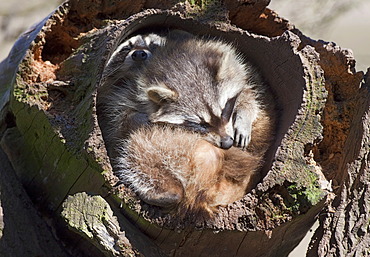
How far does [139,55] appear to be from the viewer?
3.54 meters

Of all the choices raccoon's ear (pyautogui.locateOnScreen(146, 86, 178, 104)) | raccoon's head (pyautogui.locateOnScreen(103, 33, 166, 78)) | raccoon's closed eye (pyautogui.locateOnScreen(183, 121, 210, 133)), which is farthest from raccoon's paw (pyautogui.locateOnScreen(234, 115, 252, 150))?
raccoon's head (pyautogui.locateOnScreen(103, 33, 166, 78))

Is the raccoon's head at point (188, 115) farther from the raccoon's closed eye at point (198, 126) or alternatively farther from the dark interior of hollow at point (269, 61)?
the dark interior of hollow at point (269, 61)

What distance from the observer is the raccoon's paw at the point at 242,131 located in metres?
3.21

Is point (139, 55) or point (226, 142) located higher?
point (139, 55)

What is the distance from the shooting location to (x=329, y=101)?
3141mm

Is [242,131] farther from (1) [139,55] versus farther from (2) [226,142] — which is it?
(1) [139,55]

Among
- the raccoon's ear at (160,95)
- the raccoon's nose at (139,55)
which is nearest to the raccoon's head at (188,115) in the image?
the raccoon's ear at (160,95)

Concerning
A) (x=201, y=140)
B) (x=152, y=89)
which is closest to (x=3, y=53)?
(x=152, y=89)

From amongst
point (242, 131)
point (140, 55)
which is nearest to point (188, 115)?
point (242, 131)

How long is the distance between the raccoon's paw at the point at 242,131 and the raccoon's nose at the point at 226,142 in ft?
0.27

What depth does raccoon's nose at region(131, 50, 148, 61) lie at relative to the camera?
3.51 meters

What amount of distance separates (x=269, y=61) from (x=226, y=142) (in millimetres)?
497

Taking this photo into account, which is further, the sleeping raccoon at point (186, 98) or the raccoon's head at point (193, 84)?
the raccoon's head at point (193, 84)

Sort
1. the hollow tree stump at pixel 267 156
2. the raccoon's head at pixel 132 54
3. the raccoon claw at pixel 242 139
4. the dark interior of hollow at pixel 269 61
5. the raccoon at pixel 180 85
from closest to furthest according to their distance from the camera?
1. the hollow tree stump at pixel 267 156
2. the dark interior of hollow at pixel 269 61
3. the raccoon claw at pixel 242 139
4. the raccoon at pixel 180 85
5. the raccoon's head at pixel 132 54
